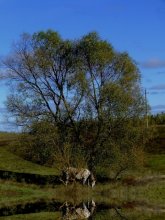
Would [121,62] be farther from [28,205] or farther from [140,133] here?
[28,205]

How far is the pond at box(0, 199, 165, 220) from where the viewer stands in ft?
123

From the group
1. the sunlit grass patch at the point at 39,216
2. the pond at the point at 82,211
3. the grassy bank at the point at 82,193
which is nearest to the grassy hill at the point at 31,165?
the grassy bank at the point at 82,193

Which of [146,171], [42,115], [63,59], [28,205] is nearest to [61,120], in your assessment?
[42,115]

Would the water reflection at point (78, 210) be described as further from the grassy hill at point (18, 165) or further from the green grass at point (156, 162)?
the green grass at point (156, 162)

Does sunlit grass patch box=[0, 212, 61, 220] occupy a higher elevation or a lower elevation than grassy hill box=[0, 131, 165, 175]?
lower

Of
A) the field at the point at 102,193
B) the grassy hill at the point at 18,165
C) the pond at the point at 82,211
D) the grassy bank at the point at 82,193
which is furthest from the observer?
the grassy hill at the point at 18,165

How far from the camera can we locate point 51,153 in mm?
55625

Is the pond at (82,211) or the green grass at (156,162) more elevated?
the green grass at (156,162)

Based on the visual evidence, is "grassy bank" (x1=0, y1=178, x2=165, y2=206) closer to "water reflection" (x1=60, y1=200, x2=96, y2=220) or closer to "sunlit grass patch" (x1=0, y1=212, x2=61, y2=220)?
"water reflection" (x1=60, y1=200, x2=96, y2=220)

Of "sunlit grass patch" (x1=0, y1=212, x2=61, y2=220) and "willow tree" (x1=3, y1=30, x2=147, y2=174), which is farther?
"willow tree" (x1=3, y1=30, x2=147, y2=174)

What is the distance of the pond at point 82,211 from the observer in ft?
123

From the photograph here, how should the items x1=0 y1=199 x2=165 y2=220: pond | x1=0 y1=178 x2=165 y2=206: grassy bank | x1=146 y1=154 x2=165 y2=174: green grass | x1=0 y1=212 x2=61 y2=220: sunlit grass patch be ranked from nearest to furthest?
1. x1=0 y1=212 x2=61 y2=220: sunlit grass patch
2. x1=0 y1=199 x2=165 y2=220: pond
3. x1=0 y1=178 x2=165 y2=206: grassy bank
4. x1=146 y1=154 x2=165 y2=174: green grass

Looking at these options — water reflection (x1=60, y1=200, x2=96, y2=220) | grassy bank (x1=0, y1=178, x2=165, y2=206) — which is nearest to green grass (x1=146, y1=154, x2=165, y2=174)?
grassy bank (x1=0, y1=178, x2=165, y2=206)

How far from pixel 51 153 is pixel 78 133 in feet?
14.0
